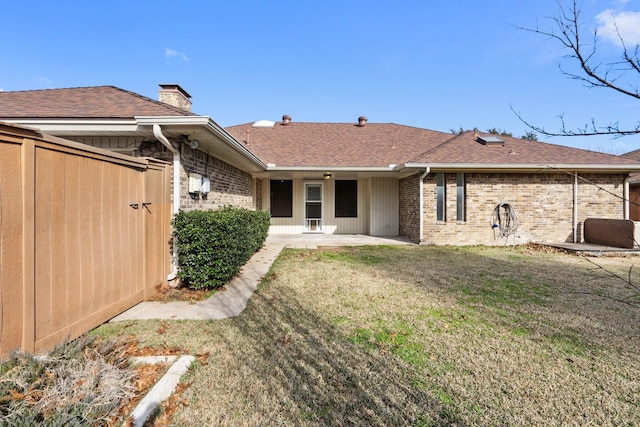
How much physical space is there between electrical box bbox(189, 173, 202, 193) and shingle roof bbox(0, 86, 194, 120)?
1220mm

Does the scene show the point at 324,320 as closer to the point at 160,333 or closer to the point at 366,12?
the point at 160,333

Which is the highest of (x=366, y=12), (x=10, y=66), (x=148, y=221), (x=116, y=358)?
(x=366, y=12)

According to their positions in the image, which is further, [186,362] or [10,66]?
[10,66]

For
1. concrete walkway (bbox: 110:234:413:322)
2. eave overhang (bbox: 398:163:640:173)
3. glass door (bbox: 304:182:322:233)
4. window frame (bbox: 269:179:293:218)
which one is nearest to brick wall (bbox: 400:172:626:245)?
eave overhang (bbox: 398:163:640:173)

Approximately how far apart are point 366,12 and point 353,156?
5.02m

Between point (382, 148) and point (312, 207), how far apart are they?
419cm

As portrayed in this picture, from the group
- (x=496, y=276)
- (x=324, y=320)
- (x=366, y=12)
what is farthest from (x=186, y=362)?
(x=366, y=12)

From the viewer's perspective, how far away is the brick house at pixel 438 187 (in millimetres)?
10031

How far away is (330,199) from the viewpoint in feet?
43.4

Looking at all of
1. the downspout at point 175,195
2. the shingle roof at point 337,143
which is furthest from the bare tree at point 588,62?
the shingle roof at point 337,143

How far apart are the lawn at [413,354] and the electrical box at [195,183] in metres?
2.34

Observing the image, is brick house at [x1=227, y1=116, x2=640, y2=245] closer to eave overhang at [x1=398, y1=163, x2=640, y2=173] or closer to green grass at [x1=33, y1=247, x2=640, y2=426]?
eave overhang at [x1=398, y1=163, x2=640, y2=173]

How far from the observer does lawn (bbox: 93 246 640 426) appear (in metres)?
2.11

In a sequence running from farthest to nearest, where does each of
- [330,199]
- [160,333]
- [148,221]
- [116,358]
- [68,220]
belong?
[330,199], [148,221], [160,333], [68,220], [116,358]
